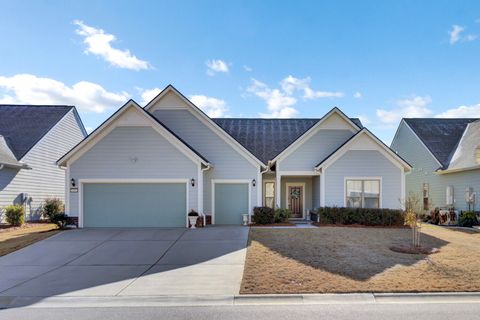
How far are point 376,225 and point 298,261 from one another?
8618 millimetres

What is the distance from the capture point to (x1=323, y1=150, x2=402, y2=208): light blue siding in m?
18.5

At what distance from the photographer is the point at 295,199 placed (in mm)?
21328

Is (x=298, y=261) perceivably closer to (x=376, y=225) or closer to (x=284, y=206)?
(x=376, y=225)

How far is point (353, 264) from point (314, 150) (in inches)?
412

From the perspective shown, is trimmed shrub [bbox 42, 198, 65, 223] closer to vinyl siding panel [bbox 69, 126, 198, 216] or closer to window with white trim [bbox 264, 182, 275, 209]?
vinyl siding panel [bbox 69, 126, 198, 216]

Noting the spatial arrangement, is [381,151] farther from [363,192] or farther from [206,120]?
[206,120]

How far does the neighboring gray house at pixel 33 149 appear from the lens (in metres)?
20.3

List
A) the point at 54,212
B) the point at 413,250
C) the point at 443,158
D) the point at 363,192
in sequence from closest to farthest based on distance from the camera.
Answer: the point at 413,250 < the point at 363,192 < the point at 54,212 < the point at 443,158

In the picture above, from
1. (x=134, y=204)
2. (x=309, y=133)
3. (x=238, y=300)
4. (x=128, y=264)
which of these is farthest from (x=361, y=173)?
(x=238, y=300)

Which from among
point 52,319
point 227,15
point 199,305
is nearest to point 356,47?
point 227,15

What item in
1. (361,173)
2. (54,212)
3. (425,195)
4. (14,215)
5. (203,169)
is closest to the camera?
(203,169)

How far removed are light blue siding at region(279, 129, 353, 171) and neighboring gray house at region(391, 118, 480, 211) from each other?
5505 millimetres

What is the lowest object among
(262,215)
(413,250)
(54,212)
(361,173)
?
(413,250)

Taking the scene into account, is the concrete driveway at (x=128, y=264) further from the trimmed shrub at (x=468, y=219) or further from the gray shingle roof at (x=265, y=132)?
the trimmed shrub at (x=468, y=219)
